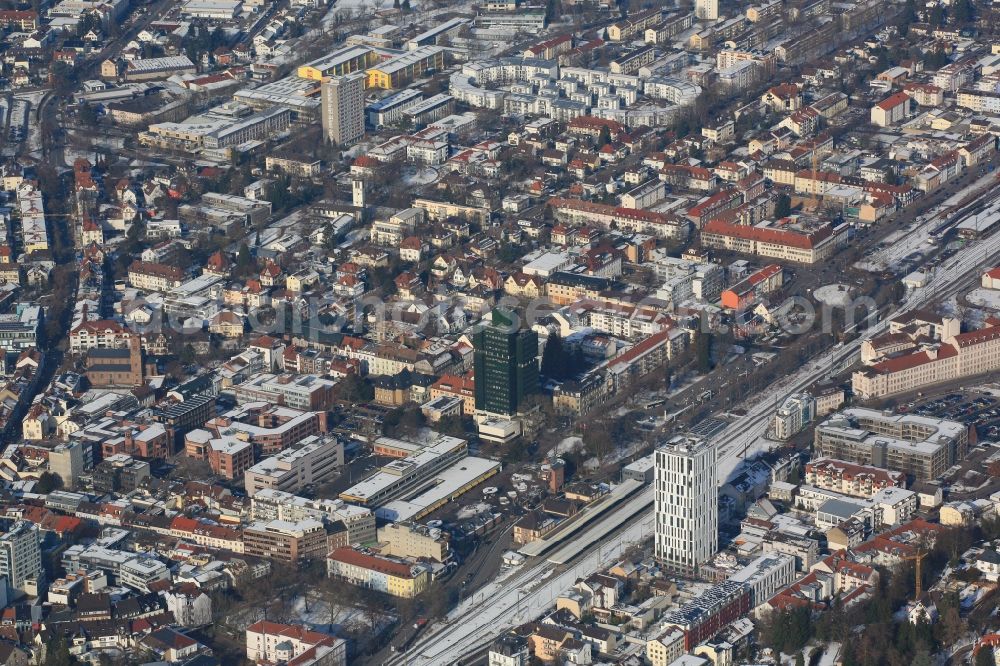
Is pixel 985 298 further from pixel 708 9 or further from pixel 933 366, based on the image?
pixel 708 9

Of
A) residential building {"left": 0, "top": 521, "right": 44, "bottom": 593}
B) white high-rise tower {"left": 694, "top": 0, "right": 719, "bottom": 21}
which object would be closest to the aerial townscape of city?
residential building {"left": 0, "top": 521, "right": 44, "bottom": 593}

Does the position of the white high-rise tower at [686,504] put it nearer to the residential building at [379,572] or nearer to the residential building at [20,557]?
the residential building at [379,572]

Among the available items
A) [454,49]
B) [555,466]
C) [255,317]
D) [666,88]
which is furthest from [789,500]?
[454,49]

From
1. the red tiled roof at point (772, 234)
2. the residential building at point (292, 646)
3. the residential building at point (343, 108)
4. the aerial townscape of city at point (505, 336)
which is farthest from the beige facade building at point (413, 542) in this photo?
the residential building at point (343, 108)

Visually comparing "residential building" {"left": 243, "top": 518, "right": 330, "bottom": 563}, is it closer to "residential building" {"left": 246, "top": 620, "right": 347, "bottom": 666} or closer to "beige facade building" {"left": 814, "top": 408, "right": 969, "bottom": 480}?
"residential building" {"left": 246, "top": 620, "right": 347, "bottom": 666}

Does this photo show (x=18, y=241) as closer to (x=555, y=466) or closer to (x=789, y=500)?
(x=555, y=466)

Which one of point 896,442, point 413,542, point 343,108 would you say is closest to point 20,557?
point 413,542
